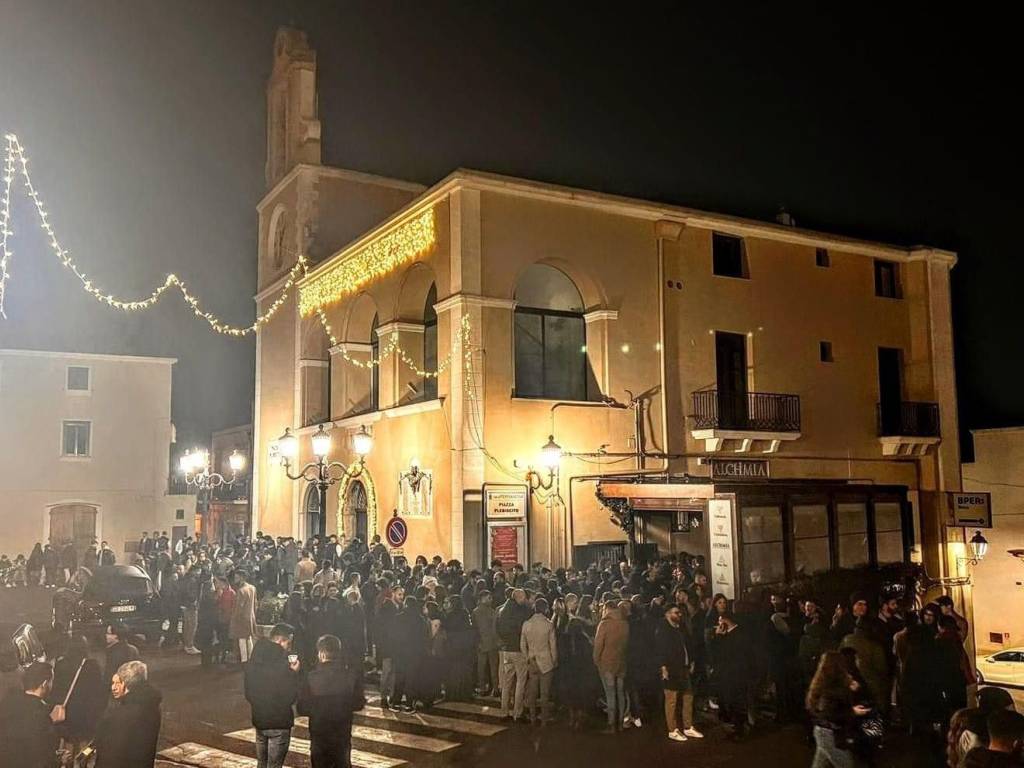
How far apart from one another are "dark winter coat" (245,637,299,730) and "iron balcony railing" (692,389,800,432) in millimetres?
15103

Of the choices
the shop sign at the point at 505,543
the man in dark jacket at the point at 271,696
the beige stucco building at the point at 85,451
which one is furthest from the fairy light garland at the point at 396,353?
the beige stucco building at the point at 85,451

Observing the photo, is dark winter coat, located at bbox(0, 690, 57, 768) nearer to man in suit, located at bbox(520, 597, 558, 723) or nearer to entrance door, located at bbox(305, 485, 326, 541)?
man in suit, located at bbox(520, 597, 558, 723)

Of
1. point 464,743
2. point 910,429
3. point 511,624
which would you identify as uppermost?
point 910,429

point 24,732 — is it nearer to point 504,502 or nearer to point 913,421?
point 504,502

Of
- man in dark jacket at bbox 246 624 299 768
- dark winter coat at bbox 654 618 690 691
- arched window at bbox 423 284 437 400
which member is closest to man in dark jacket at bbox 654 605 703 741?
dark winter coat at bbox 654 618 690 691

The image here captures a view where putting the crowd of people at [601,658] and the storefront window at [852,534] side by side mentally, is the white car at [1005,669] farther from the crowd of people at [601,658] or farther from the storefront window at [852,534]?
the crowd of people at [601,658]

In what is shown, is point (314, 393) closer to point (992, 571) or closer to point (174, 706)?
point (174, 706)

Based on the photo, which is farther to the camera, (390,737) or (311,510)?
(311,510)

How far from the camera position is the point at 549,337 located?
20797 millimetres

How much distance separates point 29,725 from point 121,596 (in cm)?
1405

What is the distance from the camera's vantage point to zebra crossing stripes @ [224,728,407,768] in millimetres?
9703

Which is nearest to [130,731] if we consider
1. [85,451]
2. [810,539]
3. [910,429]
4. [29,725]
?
[29,725]

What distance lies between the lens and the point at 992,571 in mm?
30359

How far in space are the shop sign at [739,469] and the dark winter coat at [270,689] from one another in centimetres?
1516
